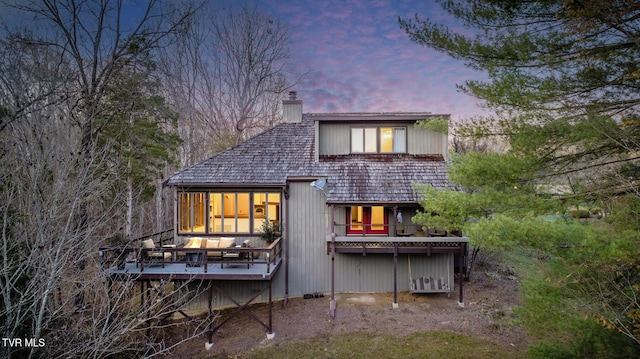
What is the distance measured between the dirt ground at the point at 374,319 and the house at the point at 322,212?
521mm

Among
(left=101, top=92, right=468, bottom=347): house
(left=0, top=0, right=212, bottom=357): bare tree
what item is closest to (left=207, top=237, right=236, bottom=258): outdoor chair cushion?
(left=101, top=92, right=468, bottom=347): house

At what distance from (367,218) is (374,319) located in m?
3.88

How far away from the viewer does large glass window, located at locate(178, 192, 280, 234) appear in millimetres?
11180

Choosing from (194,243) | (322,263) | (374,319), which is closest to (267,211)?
(194,243)

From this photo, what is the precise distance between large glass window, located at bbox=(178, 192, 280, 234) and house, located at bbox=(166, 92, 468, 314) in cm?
4

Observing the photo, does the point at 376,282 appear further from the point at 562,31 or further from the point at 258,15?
the point at 258,15

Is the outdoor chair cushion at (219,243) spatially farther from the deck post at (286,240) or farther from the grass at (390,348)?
the grass at (390,348)

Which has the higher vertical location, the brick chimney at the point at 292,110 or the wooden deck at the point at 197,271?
the brick chimney at the point at 292,110

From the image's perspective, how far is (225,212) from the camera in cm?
1141

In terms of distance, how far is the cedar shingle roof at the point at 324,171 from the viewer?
10.8 m

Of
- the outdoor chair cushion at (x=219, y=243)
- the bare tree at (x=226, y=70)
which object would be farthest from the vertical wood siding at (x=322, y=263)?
the bare tree at (x=226, y=70)

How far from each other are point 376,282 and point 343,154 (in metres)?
5.40

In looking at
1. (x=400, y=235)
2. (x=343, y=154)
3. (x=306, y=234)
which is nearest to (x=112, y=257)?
(x=306, y=234)

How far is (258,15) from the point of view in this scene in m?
19.0
